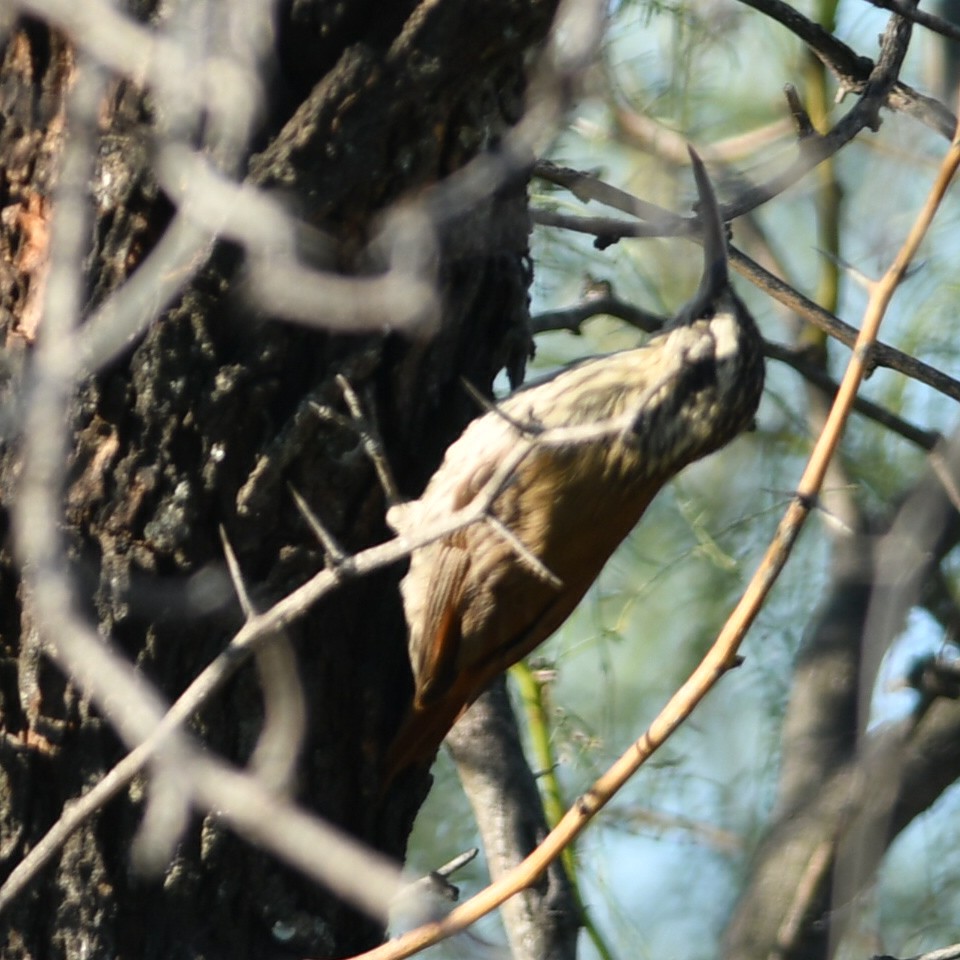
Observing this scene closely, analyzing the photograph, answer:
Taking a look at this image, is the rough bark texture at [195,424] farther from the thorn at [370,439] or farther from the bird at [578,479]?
the bird at [578,479]

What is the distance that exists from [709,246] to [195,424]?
121 centimetres

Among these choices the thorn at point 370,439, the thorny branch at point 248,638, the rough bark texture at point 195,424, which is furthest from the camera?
the thorn at point 370,439

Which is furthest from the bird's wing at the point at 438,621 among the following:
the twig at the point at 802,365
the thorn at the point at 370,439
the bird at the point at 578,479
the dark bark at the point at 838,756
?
the dark bark at the point at 838,756

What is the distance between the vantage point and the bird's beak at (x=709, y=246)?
311 cm

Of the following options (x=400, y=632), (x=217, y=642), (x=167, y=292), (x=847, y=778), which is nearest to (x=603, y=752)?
(x=847, y=778)

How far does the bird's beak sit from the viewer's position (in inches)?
122

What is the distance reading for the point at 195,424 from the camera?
2641 millimetres

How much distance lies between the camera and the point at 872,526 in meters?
4.77

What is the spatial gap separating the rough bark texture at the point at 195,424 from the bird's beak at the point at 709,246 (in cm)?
48

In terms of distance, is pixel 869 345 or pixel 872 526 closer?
pixel 869 345

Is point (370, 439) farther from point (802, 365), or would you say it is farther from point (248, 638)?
point (802, 365)

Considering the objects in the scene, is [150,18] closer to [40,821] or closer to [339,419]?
[339,419]

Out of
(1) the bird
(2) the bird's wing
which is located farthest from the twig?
(2) the bird's wing

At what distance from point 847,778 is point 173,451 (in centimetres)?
240
